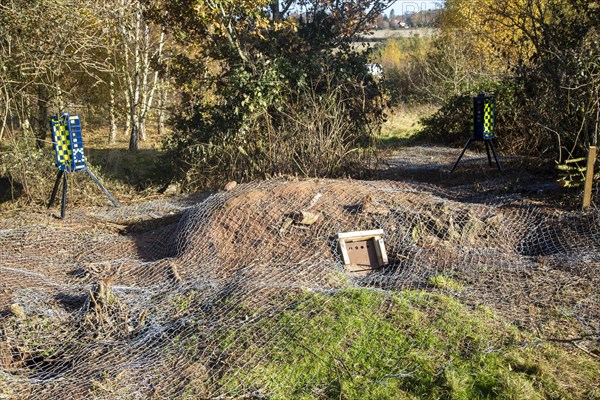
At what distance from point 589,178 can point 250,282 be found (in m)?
3.83

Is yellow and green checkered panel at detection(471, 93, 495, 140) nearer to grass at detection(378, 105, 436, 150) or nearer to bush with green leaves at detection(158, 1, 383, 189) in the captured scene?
bush with green leaves at detection(158, 1, 383, 189)

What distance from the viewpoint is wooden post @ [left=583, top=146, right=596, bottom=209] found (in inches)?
239

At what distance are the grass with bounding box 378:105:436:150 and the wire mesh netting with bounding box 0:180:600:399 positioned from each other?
6.94m

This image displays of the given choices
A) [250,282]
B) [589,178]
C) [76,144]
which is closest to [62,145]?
[76,144]

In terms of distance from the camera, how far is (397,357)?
12.2ft

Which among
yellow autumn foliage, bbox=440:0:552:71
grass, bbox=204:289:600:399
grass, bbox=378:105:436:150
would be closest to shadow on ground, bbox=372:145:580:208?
grass, bbox=378:105:436:150

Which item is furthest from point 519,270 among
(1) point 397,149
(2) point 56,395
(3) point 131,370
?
(1) point 397,149

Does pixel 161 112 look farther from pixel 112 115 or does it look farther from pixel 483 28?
pixel 483 28

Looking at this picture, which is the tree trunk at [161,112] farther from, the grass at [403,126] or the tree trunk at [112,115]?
the grass at [403,126]

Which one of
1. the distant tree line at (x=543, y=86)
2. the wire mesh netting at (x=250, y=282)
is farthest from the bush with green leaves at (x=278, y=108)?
the wire mesh netting at (x=250, y=282)

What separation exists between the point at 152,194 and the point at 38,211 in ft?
7.54

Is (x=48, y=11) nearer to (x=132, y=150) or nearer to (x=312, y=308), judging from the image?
(x=132, y=150)

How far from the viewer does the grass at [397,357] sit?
3445 mm

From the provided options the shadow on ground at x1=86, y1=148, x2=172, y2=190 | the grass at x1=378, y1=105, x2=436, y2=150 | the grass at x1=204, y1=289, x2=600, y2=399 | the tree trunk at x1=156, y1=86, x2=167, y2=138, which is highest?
the tree trunk at x1=156, y1=86, x2=167, y2=138
